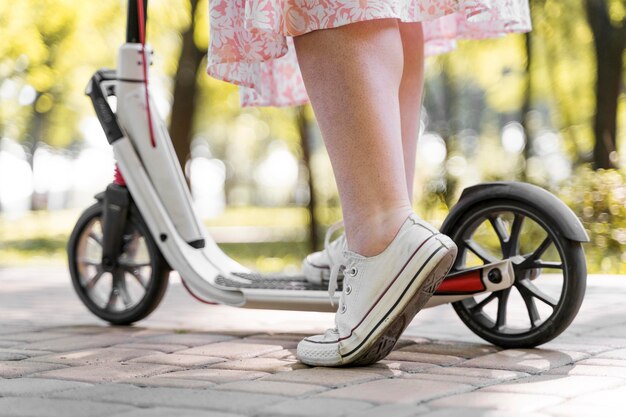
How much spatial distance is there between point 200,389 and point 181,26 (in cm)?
1092

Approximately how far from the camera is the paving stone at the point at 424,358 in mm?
2443

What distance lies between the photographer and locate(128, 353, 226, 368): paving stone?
2.48 m

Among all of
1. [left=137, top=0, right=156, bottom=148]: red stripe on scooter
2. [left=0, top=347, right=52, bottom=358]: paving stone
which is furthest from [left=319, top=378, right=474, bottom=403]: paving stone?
[left=137, top=0, right=156, bottom=148]: red stripe on scooter

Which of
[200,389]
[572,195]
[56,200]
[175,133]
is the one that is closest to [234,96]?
[175,133]

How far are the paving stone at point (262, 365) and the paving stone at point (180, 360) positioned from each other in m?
0.06

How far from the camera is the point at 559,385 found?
207 centimetres

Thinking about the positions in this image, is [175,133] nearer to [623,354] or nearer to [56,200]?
[623,354]

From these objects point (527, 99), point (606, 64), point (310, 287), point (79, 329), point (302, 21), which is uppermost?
point (606, 64)

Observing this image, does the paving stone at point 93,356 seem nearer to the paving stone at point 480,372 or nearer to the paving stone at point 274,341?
the paving stone at point 274,341

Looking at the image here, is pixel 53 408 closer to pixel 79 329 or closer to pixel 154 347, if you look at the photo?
pixel 154 347

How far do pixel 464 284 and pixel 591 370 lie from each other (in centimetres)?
47

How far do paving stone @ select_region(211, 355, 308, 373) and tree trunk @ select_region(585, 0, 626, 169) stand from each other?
756 cm

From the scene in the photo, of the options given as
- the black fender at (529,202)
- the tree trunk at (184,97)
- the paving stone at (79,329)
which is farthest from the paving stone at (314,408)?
the tree trunk at (184,97)

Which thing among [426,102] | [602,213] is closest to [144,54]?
[602,213]
